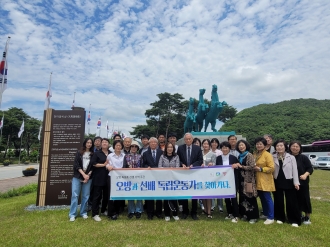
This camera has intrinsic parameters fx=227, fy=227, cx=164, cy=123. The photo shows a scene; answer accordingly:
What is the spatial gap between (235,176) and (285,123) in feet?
132

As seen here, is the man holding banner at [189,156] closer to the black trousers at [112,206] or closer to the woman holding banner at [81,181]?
the black trousers at [112,206]

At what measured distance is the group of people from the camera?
14.0 ft

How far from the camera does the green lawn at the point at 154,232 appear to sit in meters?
3.35

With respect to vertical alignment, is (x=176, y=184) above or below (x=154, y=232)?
above

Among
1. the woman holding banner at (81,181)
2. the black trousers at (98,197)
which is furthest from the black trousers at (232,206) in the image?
the woman holding banner at (81,181)

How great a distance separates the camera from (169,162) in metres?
4.61

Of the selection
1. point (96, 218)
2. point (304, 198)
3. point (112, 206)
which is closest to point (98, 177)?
point (112, 206)

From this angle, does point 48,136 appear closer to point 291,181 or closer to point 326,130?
point 291,181

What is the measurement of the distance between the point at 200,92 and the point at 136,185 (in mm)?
8854

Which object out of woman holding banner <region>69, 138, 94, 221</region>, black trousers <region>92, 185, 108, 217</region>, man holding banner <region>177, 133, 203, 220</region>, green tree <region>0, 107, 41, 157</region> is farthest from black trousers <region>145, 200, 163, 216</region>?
green tree <region>0, 107, 41, 157</region>

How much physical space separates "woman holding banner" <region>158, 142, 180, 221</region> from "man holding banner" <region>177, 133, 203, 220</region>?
141 mm

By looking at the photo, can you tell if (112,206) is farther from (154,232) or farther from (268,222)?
(268,222)

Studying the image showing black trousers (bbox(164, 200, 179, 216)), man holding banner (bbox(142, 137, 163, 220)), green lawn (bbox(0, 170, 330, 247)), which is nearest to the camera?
green lawn (bbox(0, 170, 330, 247))

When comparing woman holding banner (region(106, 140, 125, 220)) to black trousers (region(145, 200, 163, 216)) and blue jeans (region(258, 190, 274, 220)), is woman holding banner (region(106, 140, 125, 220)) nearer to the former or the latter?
black trousers (region(145, 200, 163, 216))
